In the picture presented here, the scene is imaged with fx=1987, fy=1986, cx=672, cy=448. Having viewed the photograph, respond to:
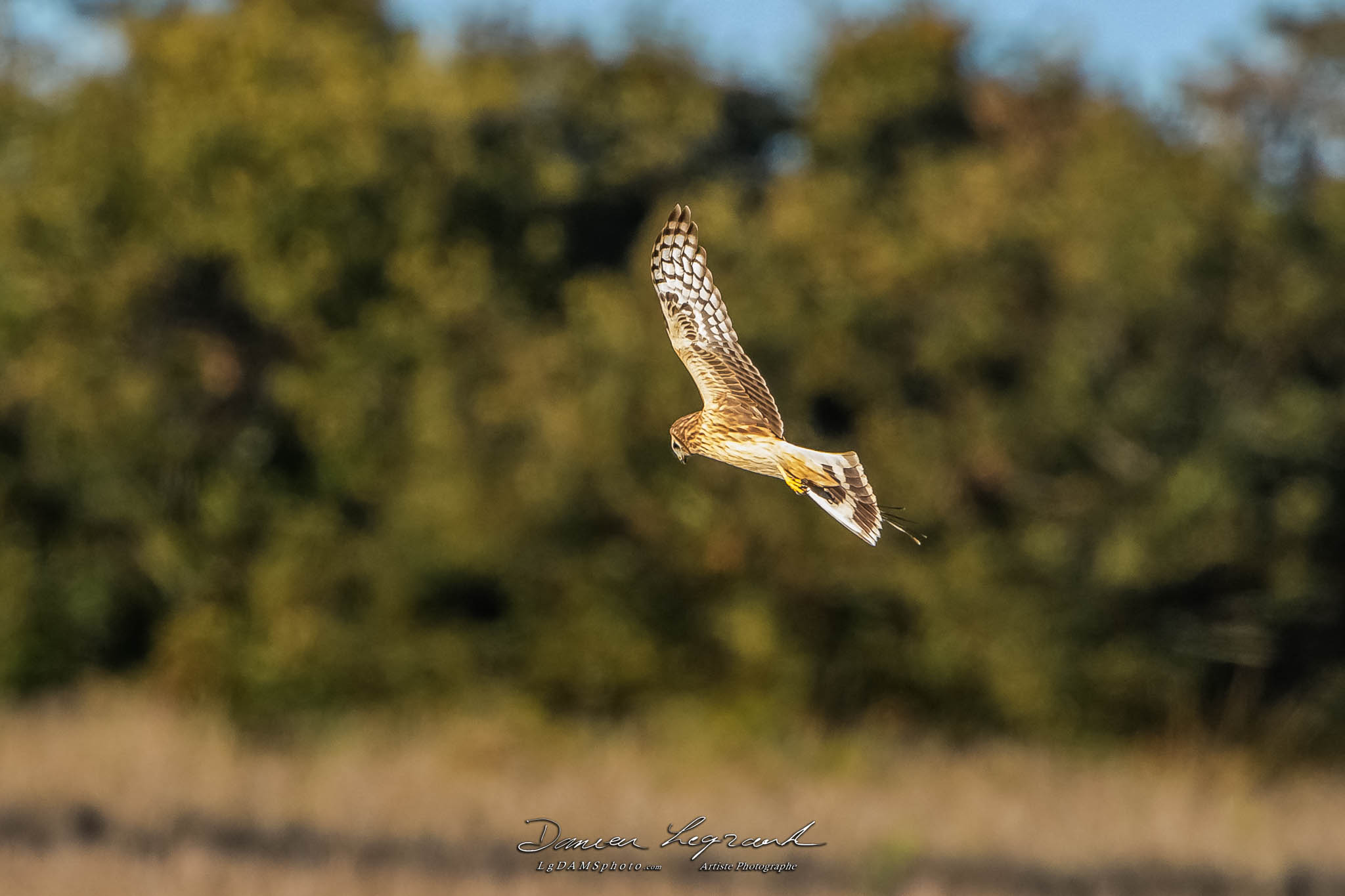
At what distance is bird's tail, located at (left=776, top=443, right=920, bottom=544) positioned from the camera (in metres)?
2.46

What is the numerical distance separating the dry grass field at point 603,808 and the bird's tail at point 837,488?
26.9 feet

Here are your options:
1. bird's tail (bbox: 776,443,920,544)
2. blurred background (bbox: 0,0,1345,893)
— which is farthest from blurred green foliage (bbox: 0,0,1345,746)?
bird's tail (bbox: 776,443,920,544)

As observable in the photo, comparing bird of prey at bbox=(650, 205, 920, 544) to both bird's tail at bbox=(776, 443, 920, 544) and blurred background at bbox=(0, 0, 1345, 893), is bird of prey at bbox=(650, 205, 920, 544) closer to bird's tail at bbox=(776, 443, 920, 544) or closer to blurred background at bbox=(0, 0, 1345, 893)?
bird's tail at bbox=(776, 443, 920, 544)

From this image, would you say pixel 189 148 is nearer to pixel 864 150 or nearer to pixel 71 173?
pixel 71 173

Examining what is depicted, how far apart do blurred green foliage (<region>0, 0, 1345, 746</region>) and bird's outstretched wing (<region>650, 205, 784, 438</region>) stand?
34.6 ft

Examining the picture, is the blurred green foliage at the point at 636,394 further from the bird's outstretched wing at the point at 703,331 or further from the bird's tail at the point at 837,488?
the bird's tail at the point at 837,488

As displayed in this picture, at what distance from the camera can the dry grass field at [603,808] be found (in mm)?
11703

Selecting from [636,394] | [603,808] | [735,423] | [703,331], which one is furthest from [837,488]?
[636,394]

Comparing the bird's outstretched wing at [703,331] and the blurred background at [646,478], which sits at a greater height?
the blurred background at [646,478]

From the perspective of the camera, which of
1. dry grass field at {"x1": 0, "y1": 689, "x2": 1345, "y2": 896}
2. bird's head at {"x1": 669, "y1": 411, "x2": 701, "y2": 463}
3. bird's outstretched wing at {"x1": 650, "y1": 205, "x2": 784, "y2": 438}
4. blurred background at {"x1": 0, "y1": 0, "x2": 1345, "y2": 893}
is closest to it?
bird's head at {"x1": 669, "y1": 411, "x2": 701, "y2": 463}

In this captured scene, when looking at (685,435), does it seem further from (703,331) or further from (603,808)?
(603,808)

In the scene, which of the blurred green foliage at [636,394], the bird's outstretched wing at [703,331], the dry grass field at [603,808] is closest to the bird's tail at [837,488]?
the bird's outstretched wing at [703,331]

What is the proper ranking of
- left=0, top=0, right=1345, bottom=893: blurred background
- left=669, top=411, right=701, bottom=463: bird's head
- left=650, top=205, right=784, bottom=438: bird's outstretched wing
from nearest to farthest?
left=669, top=411, right=701, bottom=463: bird's head, left=650, top=205, right=784, bottom=438: bird's outstretched wing, left=0, top=0, right=1345, bottom=893: blurred background

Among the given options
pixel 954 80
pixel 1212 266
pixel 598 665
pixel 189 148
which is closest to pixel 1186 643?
pixel 1212 266
